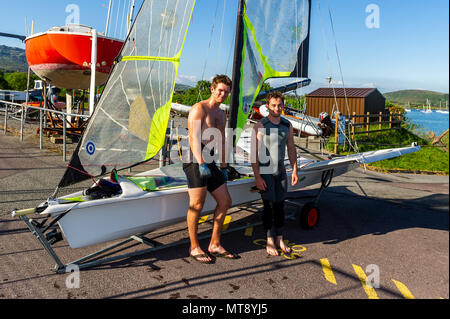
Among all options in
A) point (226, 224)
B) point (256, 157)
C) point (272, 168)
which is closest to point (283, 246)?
point (272, 168)

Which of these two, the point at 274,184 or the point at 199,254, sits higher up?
the point at 274,184

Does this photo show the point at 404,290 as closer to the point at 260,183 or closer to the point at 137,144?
the point at 260,183

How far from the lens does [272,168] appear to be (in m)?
3.92

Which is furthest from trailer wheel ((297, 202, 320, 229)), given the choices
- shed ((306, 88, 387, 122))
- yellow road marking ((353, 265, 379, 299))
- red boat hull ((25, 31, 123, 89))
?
shed ((306, 88, 387, 122))

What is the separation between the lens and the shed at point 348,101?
20.1m

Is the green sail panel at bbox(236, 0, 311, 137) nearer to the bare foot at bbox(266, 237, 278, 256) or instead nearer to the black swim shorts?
the black swim shorts

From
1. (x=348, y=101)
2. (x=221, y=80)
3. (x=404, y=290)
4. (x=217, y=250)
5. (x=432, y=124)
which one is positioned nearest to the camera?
(x=404, y=290)

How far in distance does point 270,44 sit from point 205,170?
2.54m

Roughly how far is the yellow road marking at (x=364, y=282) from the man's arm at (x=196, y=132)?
1820 mm

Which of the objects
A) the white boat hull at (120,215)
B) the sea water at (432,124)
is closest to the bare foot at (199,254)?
the white boat hull at (120,215)

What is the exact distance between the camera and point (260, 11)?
4.86 metres

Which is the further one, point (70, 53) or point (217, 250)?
point (70, 53)

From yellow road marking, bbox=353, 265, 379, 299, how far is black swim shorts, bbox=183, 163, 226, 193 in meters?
1.56

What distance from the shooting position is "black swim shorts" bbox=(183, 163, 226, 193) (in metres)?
3.50
